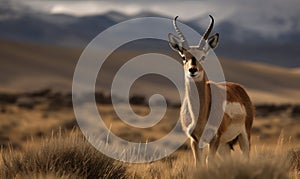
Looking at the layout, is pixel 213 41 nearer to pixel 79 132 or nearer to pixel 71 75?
pixel 79 132

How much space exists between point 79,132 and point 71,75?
196ft

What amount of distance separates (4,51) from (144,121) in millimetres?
61381

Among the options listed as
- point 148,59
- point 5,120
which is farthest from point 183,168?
point 148,59

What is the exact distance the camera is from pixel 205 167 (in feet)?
18.6

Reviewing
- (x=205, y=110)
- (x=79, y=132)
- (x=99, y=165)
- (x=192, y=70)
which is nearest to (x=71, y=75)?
(x=79, y=132)

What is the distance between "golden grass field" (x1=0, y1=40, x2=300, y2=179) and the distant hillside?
136mm

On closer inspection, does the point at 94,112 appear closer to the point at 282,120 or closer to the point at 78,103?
the point at 78,103

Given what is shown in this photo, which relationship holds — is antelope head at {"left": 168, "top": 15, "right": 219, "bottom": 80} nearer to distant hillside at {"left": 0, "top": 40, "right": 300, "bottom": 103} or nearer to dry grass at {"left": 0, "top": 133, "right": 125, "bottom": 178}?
dry grass at {"left": 0, "top": 133, "right": 125, "bottom": 178}

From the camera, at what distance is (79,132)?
17734mm

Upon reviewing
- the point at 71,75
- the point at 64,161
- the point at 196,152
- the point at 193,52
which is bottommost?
the point at 71,75

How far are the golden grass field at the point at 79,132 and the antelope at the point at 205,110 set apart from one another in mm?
300

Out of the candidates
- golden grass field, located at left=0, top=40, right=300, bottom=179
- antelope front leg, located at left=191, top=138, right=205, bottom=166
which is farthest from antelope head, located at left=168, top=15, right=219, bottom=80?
golden grass field, located at left=0, top=40, right=300, bottom=179

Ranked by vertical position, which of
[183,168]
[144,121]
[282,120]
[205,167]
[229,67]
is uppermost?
[205,167]

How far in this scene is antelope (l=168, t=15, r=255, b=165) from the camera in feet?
25.4
